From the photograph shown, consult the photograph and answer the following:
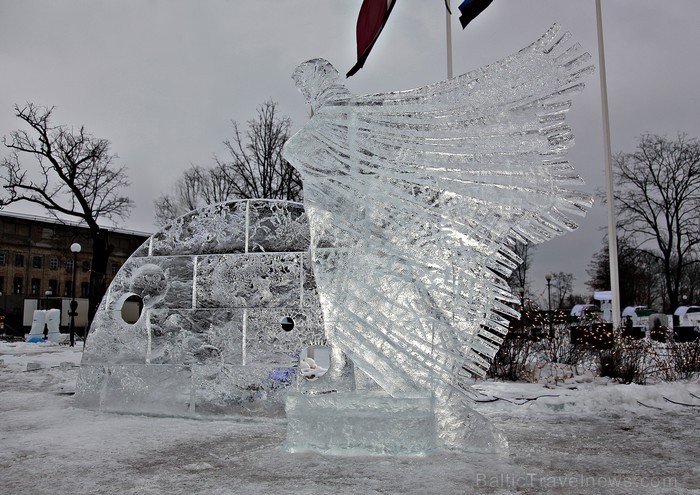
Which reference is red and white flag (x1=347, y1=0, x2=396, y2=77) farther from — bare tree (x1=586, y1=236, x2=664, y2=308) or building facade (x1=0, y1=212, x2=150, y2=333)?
building facade (x1=0, y1=212, x2=150, y2=333)

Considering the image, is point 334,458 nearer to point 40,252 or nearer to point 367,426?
point 367,426

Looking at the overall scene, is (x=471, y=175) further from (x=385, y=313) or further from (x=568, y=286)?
(x=568, y=286)

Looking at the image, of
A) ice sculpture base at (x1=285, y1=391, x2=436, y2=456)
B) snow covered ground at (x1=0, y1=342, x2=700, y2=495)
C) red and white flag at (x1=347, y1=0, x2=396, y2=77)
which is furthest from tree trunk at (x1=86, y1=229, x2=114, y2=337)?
ice sculpture base at (x1=285, y1=391, x2=436, y2=456)

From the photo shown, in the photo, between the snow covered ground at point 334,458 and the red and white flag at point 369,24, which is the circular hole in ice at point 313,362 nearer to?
the snow covered ground at point 334,458

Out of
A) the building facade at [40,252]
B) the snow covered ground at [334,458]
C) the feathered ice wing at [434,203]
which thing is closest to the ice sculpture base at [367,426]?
the snow covered ground at [334,458]

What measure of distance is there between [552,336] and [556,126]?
781 cm

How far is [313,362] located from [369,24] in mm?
6731

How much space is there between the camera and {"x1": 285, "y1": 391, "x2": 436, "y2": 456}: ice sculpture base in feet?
14.3

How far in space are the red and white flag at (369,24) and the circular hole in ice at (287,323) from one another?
6255 mm

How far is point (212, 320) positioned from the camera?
730 cm

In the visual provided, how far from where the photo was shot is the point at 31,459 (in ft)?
15.2

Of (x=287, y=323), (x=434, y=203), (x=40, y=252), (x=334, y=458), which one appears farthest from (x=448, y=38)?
(x=40, y=252)

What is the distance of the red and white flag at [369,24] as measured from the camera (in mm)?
10711

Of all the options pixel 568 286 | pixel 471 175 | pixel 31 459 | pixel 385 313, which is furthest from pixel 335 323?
pixel 568 286
